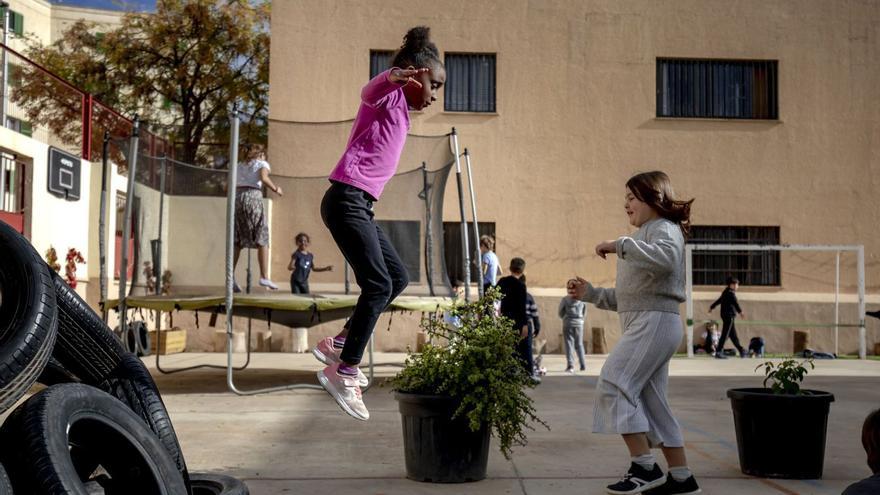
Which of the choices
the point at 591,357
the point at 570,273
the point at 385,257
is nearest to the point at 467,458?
the point at 385,257

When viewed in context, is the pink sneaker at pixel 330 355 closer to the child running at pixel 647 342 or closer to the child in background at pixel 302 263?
the child running at pixel 647 342

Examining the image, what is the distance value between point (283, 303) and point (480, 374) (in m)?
4.59

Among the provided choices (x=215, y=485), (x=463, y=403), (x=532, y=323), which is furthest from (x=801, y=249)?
(x=215, y=485)

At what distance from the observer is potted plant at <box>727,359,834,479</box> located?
5.48 metres

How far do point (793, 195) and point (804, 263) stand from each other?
1331mm

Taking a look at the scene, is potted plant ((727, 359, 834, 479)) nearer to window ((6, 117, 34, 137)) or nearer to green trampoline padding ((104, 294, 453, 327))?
green trampoline padding ((104, 294, 453, 327))

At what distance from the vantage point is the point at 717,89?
19297 millimetres

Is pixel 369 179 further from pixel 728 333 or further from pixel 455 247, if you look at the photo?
pixel 728 333

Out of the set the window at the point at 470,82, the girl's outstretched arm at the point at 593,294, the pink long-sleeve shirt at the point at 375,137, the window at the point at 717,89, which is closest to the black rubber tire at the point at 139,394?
the pink long-sleeve shirt at the point at 375,137

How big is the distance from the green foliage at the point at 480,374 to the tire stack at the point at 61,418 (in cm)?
128

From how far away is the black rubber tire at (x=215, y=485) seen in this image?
4.50 metres

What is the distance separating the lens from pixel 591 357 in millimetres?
17156

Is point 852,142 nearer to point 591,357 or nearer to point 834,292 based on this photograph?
point 834,292

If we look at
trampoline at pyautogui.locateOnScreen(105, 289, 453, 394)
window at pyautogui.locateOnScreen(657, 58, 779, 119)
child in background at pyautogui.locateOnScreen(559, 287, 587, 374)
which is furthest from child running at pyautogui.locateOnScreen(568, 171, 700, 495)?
window at pyautogui.locateOnScreen(657, 58, 779, 119)
